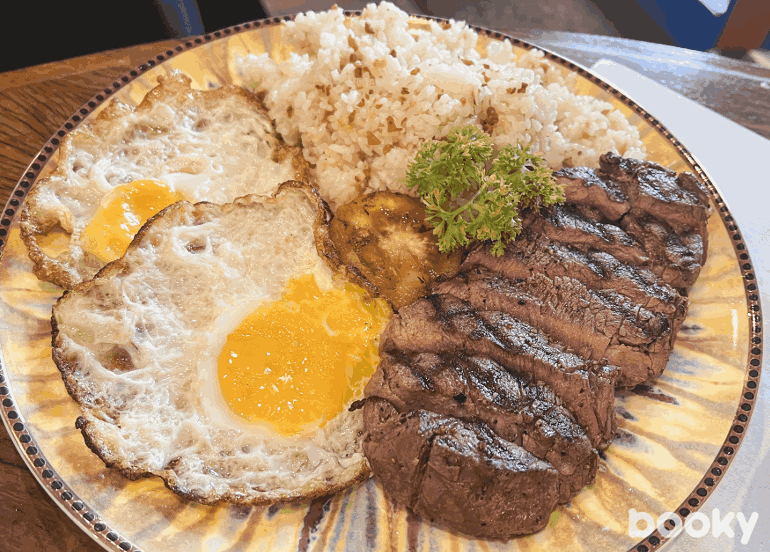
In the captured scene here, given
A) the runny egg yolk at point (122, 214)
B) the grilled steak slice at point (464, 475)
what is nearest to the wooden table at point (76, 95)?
the runny egg yolk at point (122, 214)

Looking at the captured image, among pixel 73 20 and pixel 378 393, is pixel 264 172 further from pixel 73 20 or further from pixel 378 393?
pixel 73 20

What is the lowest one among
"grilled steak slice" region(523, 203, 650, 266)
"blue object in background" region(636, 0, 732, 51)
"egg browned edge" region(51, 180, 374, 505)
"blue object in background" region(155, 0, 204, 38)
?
"egg browned edge" region(51, 180, 374, 505)

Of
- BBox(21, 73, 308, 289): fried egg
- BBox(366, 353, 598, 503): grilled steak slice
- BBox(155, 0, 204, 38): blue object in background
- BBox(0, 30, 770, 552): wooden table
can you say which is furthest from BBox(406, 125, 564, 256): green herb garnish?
BBox(155, 0, 204, 38): blue object in background

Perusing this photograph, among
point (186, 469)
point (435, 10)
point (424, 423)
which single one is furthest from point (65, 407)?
point (435, 10)

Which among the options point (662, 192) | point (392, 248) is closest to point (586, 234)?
point (662, 192)

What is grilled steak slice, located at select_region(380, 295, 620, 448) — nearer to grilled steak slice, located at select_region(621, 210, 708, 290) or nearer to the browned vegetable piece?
the browned vegetable piece

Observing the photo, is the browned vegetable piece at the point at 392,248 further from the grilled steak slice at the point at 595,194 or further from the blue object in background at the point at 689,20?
the blue object in background at the point at 689,20
